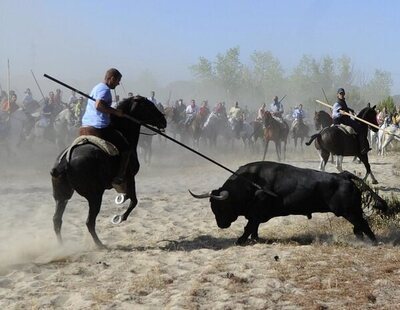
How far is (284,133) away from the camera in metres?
24.3

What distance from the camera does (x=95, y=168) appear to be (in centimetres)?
751

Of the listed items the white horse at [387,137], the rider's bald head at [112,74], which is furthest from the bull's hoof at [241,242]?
the white horse at [387,137]

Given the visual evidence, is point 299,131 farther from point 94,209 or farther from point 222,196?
point 94,209

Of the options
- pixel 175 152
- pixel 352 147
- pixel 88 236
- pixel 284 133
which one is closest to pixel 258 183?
pixel 88 236

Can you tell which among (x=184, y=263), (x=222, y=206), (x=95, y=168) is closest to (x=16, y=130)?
(x=95, y=168)

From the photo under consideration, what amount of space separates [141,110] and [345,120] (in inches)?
301

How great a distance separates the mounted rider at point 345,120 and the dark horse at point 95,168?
279 inches

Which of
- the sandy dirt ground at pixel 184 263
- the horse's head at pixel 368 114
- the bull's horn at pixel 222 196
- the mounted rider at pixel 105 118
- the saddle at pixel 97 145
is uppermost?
the horse's head at pixel 368 114

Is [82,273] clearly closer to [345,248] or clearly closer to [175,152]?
[345,248]

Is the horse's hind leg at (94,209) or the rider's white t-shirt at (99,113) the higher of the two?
the rider's white t-shirt at (99,113)

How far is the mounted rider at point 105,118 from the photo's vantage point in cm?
771

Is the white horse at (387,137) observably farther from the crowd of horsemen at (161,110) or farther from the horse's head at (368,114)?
the horse's head at (368,114)

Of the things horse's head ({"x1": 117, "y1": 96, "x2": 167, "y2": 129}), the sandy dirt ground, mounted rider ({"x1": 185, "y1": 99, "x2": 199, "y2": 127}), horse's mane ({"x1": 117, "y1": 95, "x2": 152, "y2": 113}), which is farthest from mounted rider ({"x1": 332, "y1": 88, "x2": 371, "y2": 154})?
mounted rider ({"x1": 185, "y1": 99, "x2": 199, "y2": 127})

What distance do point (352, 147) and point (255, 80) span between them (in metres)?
80.6
